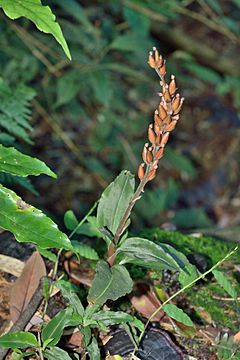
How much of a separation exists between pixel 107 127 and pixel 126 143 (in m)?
0.22

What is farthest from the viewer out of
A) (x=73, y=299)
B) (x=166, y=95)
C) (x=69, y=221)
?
(x=69, y=221)

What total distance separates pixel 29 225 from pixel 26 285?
0.45 m

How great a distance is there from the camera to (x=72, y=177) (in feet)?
17.6

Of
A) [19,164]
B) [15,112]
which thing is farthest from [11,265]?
[15,112]

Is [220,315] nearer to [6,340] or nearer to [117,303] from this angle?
[117,303]

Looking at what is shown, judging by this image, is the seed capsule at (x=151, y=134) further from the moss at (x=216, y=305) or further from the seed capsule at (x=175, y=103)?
the moss at (x=216, y=305)

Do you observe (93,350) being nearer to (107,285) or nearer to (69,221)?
(107,285)

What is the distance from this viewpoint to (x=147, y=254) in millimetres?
1811

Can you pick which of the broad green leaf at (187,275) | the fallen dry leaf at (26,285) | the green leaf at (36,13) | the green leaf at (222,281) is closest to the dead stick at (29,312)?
the fallen dry leaf at (26,285)

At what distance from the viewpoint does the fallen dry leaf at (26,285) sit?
80.1 inches

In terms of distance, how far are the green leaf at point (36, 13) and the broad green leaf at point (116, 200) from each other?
40 cm

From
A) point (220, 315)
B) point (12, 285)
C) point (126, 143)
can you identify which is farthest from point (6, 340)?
point (126, 143)

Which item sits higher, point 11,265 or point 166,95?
point 166,95

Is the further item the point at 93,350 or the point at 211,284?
the point at 211,284
